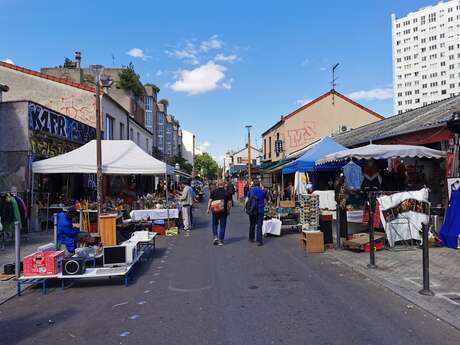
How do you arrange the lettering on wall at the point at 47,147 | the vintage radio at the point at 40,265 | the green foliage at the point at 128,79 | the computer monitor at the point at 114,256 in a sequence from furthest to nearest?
the green foliage at the point at 128,79, the lettering on wall at the point at 47,147, the computer monitor at the point at 114,256, the vintage radio at the point at 40,265

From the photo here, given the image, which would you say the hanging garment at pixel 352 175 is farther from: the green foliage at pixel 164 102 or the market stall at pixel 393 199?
the green foliage at pixel 164 102

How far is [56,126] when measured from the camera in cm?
1565

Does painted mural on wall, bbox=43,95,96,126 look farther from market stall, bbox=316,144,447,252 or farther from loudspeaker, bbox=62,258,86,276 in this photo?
loudspeaker, bbox=62,258,86,276

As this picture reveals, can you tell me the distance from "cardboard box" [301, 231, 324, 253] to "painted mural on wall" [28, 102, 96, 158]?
10.5m

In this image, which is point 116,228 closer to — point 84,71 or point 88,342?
point 88,342

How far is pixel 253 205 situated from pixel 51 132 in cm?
978

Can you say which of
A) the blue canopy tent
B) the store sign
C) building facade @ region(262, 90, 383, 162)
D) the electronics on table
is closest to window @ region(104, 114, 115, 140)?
the store sign

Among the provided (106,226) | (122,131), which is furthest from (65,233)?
(122,131)

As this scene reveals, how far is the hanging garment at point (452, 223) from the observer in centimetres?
848

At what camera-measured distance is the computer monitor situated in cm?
681

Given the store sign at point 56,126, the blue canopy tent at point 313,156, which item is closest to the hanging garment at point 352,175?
the blue canopy tent at point 313,156

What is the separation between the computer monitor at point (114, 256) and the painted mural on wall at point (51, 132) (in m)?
8.82

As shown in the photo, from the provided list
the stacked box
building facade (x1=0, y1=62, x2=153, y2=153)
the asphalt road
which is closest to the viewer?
the asphalt road

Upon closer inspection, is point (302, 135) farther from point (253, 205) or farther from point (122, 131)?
point (253, 205)
